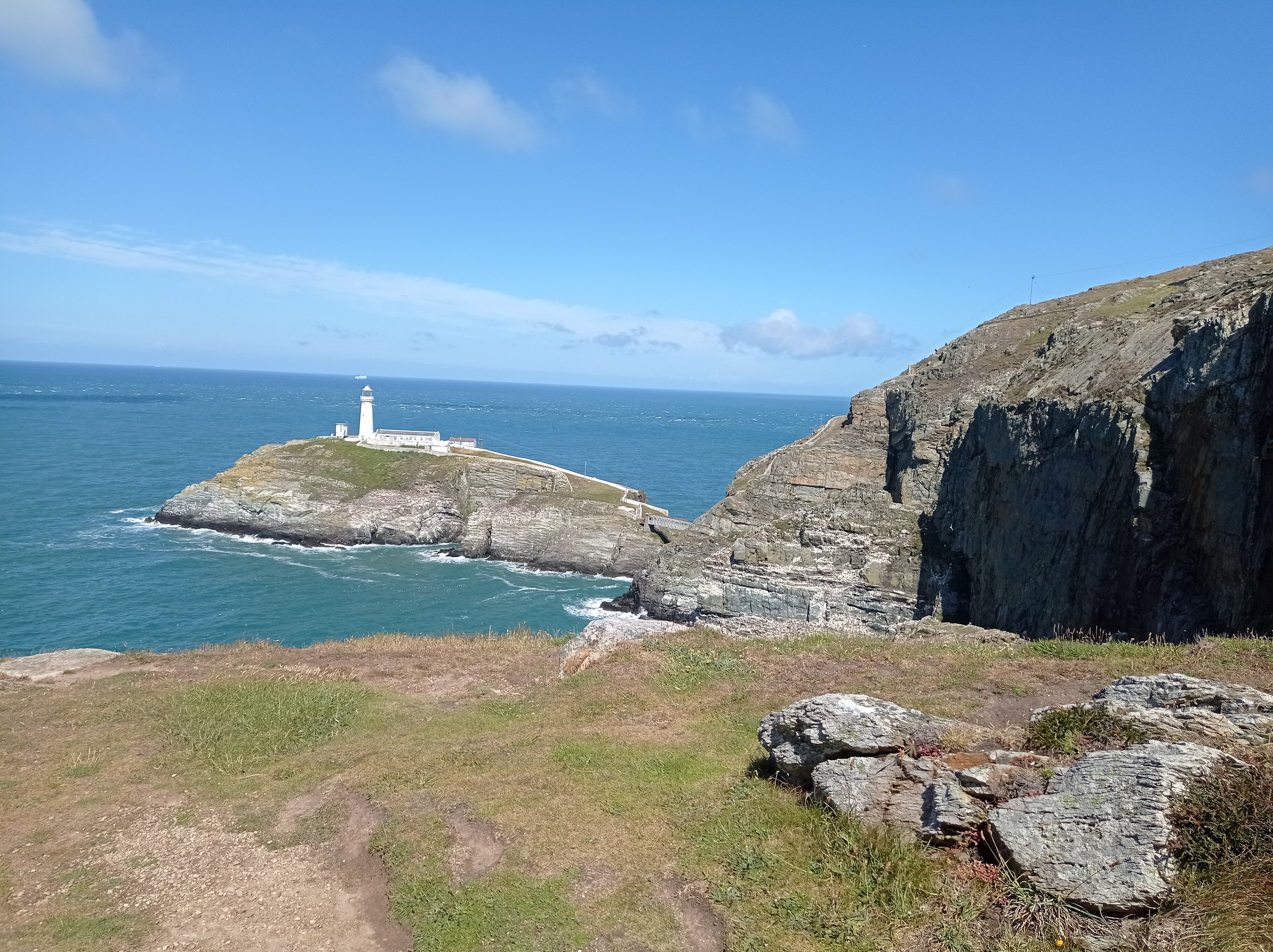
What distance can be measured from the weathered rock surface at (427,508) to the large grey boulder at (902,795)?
46402mm

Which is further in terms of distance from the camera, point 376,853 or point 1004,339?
point 1004,339

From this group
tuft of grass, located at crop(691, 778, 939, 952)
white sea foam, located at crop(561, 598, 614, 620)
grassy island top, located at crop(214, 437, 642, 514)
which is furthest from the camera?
grassy island top, located at crop(214, 437, 642, 514)

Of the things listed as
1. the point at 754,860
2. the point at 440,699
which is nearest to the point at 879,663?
the point at 754,860

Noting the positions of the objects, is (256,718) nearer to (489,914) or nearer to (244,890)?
(244,890)

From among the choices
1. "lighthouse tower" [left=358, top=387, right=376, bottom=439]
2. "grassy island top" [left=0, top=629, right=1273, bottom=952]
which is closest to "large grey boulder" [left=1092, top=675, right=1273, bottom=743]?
"grassy island top" [left=0, top=629, right=1273, bottom=952]

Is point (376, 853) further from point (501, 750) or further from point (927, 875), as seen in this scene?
point (927, 875)

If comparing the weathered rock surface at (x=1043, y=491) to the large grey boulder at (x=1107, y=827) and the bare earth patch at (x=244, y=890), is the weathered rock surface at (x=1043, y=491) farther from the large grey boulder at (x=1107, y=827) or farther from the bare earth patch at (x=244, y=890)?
the bare earth patch at (x=244, y=890)

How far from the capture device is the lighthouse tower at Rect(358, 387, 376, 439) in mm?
73625

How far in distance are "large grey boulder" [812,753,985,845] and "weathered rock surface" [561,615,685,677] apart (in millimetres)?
7970

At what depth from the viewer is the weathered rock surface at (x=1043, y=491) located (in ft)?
54.7

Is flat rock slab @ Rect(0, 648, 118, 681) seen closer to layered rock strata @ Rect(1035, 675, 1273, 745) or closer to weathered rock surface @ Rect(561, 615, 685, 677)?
weathered rock surface @ Rect(561, 615, 685, 677)

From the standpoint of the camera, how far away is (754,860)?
805 centimetres

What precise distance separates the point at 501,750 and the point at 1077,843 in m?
7.92

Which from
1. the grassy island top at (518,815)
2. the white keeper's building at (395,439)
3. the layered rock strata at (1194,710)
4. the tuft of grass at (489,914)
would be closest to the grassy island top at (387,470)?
the white keeper's building at (395,439)
